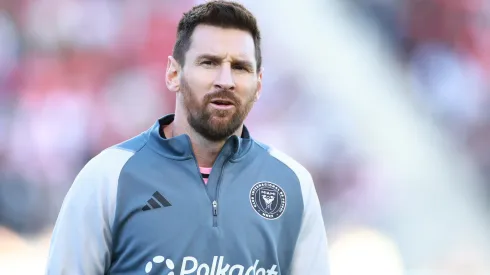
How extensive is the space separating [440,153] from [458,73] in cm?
51

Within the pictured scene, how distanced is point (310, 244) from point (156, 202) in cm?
34

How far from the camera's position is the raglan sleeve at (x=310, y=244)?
5.03ft

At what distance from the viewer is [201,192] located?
147 cm

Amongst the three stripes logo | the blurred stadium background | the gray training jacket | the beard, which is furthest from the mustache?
the blurred stadium background

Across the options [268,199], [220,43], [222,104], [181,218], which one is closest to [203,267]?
[181,218]

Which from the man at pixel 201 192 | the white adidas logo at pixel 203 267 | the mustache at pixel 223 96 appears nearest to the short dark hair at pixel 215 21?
the man at pixel 201 192

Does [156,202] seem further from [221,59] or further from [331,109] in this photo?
[331,109]

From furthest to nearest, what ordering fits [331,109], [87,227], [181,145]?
[331,109] < [181,145] < [87,227]

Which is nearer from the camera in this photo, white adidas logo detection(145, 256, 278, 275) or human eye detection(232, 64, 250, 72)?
white adidas logo detection(145, 256, 278, 275)

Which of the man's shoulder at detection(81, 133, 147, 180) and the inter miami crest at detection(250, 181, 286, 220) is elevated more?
the man's shoulder at detection(81, 133, 147, 180)

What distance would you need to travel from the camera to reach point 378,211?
14.1 feet

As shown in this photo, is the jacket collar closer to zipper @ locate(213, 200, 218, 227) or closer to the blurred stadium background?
zipper @ locate(213, 200, 218, 227)

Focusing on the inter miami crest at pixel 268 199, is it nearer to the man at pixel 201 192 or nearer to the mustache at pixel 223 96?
the man at pixel 201 192

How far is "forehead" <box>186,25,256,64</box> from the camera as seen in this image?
149cm
